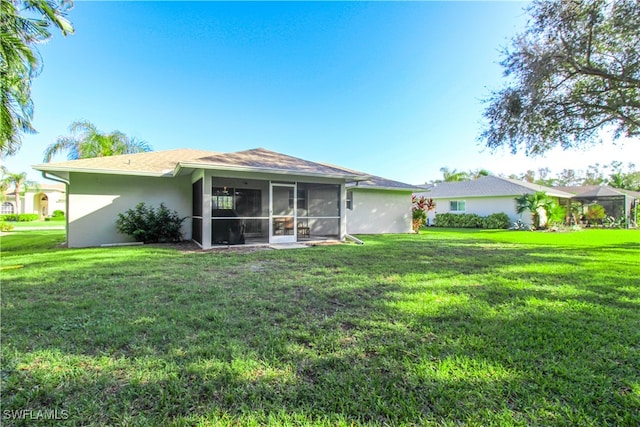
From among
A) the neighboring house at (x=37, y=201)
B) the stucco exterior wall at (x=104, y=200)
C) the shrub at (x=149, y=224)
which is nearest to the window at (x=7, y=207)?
the neighboring house at (x=37, y=201)

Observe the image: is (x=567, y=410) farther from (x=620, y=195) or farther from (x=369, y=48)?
(x=620, y=195)

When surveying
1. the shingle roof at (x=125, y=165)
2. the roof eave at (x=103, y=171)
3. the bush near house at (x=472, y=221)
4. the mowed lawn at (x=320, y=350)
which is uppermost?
the shingle roof at (x=125, y=165)

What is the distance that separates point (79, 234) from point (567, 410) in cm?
1350

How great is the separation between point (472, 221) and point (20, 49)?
24620 mm

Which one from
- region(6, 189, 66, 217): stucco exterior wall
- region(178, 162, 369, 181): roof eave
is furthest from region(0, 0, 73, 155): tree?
region(6, 189, 66, 217): stucco exterior wall

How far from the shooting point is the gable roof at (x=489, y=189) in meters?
20.7

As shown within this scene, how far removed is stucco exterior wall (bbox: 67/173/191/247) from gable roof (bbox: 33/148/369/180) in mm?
598

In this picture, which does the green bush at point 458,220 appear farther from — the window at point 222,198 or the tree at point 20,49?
the tree at point 20,49

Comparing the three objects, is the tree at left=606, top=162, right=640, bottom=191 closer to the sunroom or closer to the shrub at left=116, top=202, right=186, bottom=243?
the sunroom

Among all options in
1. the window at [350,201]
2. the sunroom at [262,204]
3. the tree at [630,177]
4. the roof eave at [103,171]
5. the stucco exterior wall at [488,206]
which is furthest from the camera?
the tree at [630,177]

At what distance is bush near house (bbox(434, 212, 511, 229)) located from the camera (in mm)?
20188

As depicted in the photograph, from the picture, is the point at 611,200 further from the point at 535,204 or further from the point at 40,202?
the point at 40,202

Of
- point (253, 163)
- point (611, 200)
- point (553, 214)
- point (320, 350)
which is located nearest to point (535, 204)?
point (553, 214)

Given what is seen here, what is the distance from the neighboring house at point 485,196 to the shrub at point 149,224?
1501cm
